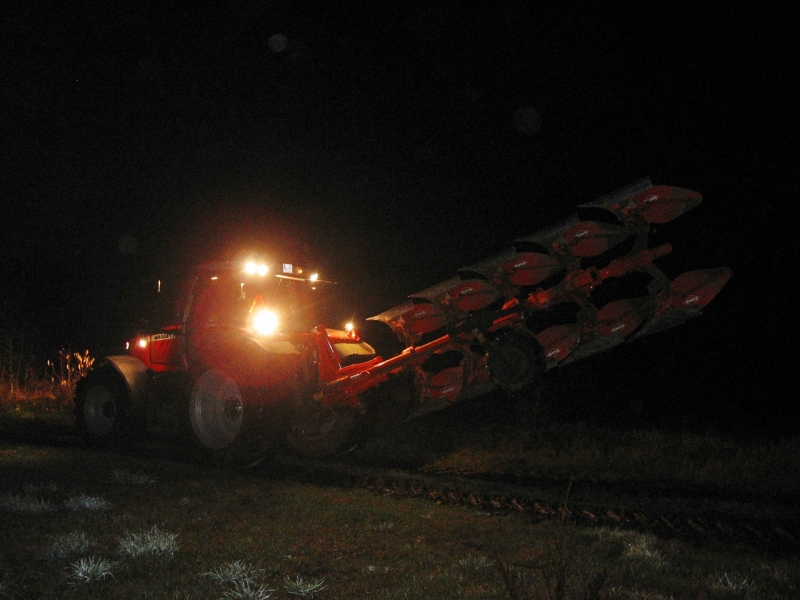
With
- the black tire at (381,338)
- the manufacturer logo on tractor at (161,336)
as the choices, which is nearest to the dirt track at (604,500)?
the black tire at (381,338)

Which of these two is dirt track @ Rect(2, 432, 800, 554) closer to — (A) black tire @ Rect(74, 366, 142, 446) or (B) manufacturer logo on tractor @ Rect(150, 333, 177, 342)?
(B) manufacturer logo on tractor @ Rect(150, 333, 177, 342)

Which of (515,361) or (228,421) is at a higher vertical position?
(515,361)

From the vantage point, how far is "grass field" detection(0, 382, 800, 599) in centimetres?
397

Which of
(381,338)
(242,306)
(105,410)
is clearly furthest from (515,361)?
(105,410)

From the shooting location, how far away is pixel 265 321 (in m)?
8.28

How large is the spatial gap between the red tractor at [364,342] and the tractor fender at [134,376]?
2 cm

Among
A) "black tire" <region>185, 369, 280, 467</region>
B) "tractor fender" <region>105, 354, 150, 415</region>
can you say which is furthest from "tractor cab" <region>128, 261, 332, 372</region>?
"black tire" <region>185, 369, 280, 467</region>

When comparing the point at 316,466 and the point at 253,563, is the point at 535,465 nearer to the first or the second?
the point at 316,466

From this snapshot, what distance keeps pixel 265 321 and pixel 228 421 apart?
1.22 metres

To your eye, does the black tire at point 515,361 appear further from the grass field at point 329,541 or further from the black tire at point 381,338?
the black tire at point 381,338

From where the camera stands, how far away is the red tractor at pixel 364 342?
6.63 metres

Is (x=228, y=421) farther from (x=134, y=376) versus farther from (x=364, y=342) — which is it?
(x=364, y=342)

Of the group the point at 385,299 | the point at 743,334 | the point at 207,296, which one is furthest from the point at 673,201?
the point at 385,299

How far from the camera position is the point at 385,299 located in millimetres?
18281
